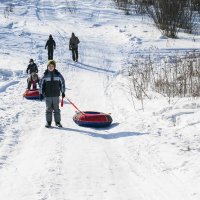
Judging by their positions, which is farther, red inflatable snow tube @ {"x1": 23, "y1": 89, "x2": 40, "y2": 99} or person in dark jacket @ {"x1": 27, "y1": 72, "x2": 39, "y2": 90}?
person in dark jacket @ {"x1": 27, "y1": 72, "x2": 39, "y2": 90}

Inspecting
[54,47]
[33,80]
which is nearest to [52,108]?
[33,80]

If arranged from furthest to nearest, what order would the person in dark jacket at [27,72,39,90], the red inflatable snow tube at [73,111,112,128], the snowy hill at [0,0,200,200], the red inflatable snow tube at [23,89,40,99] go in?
the person in dark jacket at [27,72,39,90] → the red inflatable snow tube at [23,89,40,99] → the red inflatable snow tube at [73,111,112,128] → the snowy hill at [0,0,200,200]

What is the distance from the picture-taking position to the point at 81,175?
665 cm

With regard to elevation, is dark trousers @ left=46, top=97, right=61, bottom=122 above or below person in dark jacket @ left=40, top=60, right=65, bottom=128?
below

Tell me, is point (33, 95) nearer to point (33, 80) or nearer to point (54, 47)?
point (33, 80)

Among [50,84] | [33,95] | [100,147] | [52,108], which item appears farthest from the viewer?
[33,95]

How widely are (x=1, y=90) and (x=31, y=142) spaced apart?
21.4 ft

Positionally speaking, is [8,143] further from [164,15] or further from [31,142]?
[164,15]

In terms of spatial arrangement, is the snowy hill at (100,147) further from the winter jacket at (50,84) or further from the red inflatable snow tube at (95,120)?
the winter jacket at (50,84)

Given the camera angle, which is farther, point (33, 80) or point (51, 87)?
point (33, 80)

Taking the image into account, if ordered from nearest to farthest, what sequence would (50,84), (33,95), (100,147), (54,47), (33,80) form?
(100,147), (50,84), (33,95), (33,80), (54,47)

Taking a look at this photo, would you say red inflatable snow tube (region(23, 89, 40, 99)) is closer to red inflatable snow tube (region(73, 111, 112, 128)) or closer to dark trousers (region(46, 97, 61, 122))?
dark trousers (region(46, 97, 61, 122))

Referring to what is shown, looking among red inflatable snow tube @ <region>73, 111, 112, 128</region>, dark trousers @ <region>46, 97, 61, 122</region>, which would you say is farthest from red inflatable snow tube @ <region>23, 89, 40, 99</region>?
red inflatable snow tube @ <region>73, 111, 112, 128</region>

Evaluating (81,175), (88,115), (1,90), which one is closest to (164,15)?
(1,90)
